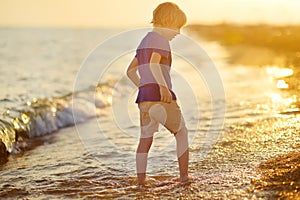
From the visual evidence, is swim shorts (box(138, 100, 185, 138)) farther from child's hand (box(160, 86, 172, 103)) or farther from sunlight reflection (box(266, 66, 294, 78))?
sunlight reflection (box(266, 66, 294, 78))

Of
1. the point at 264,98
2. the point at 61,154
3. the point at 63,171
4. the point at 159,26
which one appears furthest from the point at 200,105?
the point at 159,26

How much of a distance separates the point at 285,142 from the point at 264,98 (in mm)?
4704

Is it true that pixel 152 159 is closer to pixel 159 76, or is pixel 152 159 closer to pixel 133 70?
pixel 133 70

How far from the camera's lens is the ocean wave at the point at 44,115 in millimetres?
8070

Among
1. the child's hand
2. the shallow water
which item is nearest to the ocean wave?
the shallow water

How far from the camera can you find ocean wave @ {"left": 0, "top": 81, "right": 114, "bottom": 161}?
8070 mm

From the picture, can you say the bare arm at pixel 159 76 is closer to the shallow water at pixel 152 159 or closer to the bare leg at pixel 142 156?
the bare leg at pixel 142 156

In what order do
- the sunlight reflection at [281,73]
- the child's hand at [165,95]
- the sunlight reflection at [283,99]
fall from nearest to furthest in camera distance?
the child's hand at [165,95] → the sunlight reflection at [283,99] → the sunlight reflection at [281,73]

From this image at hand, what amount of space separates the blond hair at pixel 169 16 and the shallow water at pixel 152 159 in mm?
1582

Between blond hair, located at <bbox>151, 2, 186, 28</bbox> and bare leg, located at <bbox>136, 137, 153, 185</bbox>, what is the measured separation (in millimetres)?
1170

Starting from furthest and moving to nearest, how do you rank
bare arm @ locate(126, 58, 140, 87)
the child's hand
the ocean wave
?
1. the ocean wave
2. bare arm @ locate(126, 58, 140, 87)
3. the child's hand

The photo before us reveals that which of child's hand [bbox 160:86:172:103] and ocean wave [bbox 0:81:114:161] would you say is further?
ocean wave [bbox 0:81:114:161]

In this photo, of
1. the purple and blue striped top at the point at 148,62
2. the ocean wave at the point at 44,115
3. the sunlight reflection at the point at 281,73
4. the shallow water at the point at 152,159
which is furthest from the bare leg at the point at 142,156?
the sunlight reflection at the point at 281,73

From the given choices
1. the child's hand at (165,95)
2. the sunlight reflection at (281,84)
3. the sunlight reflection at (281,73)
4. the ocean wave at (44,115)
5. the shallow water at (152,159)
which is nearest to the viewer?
the child's hand at (165,95)
